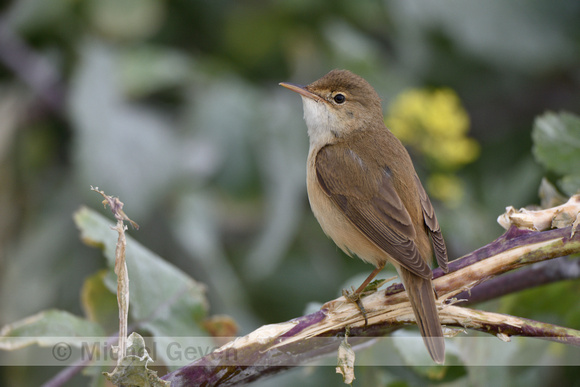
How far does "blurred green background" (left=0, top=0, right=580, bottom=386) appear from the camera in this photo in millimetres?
3592

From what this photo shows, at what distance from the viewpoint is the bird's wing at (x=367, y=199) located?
2539 millimetres

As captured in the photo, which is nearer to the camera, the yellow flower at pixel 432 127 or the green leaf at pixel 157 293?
the green leaf at pixel 157 293

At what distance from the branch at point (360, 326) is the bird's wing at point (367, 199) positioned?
60 centimetres

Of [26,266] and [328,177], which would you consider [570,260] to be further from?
[26,266]

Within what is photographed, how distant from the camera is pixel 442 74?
447cm

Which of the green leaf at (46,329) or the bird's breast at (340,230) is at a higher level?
the bird's breast at (340,230)

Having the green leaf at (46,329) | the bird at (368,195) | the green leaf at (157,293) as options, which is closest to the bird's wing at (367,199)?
the bird at (368,195)

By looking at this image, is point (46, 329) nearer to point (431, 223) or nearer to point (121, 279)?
point (121, 279)

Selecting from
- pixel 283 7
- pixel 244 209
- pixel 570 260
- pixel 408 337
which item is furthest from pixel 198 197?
pixel 570 260

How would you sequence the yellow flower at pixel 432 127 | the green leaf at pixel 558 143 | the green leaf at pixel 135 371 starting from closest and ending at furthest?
the green leaf at pixel 135 371 → the green leaf at pixel 558 143 → the yellow flower at pixel 432 127

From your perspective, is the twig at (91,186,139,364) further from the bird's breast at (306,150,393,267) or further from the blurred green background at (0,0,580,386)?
the blurred green background at (0,0,580,386)

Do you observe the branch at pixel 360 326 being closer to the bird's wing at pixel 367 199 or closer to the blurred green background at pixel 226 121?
the bird's wing at pixel 367 199

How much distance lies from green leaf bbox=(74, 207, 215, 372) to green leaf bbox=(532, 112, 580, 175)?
4.12 feet

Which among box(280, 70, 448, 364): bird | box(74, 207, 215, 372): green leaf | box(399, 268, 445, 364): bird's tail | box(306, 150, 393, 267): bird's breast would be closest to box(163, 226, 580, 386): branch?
box(399, 268, 445, 364): bird's tail
